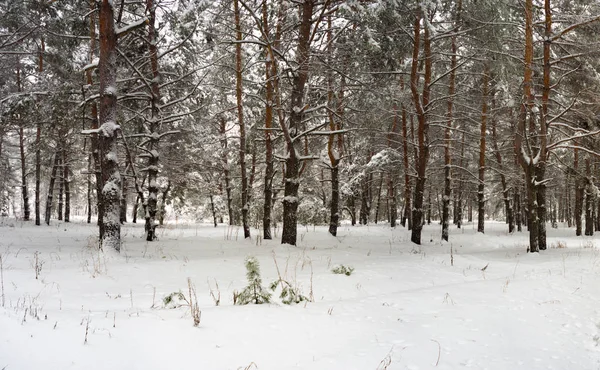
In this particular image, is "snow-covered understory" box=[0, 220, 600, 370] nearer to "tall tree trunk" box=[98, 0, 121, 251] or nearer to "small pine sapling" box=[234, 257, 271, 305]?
"small pine sapling" box=[234, 257, 271, 305]

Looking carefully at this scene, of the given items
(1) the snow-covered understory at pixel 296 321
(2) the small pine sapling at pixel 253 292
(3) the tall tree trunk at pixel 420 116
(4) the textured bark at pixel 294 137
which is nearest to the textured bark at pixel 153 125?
(1) the snow-covered understory at pixel 296 321

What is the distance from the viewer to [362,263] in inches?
320

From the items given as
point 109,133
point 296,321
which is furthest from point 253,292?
point 109,133

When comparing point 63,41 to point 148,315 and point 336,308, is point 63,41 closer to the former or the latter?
point 148,315

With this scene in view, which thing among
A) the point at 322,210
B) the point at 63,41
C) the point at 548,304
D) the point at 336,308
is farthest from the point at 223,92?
the point at 322,210

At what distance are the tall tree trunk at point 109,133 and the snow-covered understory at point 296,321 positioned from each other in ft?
2.96

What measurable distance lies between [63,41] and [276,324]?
12.9 meters

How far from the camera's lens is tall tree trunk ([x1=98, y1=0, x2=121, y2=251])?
310 inches

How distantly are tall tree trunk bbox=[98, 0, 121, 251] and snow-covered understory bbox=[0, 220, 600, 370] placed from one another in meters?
0.90

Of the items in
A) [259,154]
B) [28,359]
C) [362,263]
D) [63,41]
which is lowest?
[362,263]

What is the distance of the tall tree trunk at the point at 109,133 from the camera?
25.9 feet

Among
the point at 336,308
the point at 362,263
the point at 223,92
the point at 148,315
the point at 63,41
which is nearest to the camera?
the point at 148,315

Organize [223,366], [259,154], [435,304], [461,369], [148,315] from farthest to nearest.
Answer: [259,154] → [435,304] → [148,315] → [461,369] → [223,366]

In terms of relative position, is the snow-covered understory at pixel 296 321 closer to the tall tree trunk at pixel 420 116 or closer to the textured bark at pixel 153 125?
the textured bark at pixel 153 125
